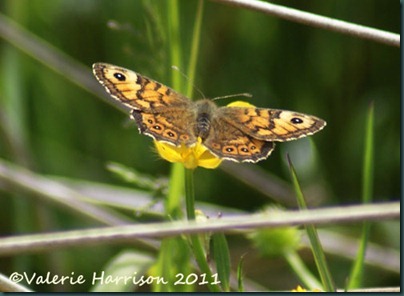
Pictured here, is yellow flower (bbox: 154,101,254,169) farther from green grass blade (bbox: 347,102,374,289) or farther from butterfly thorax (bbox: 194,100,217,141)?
green grass blade (bbox: 347,102,374,289)

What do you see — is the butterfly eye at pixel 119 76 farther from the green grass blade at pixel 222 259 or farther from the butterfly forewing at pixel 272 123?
the green grass blade at pixel 222 259

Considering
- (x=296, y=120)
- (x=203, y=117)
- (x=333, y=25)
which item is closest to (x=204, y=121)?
(x=203, y=117)

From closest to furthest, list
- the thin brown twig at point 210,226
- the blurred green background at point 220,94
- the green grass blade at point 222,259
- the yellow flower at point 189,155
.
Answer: the thin brown twig at point 210,226
the green grass blade at point 222,259
the yellow flower at point 189,155
the blurred green background at point 220,94

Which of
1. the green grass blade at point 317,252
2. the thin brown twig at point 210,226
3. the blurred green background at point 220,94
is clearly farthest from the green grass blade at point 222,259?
the blurred green background at point 220,94

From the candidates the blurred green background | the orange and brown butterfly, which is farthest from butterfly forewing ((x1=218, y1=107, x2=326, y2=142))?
the blurred green background

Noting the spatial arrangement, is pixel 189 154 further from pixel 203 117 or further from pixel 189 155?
pixel 203 117

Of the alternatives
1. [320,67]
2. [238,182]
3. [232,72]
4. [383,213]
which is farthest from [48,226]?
[383,213]
